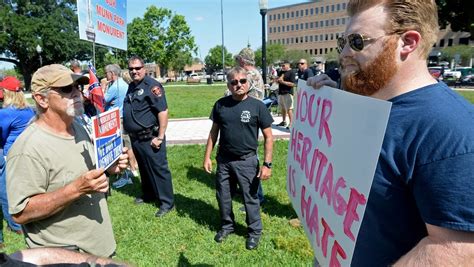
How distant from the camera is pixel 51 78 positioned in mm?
2150

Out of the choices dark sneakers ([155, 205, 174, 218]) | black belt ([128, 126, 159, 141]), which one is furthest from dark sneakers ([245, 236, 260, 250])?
black belt ([128, 126, 159, 141])

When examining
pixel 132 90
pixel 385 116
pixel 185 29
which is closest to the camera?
pixel 385 116

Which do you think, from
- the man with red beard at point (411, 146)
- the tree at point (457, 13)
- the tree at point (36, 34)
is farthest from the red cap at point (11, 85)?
the tree at point (36, 34)

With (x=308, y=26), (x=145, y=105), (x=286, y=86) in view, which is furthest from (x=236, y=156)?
(x=308, y=26)

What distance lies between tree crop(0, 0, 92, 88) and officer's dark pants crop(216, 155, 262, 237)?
4983 cm

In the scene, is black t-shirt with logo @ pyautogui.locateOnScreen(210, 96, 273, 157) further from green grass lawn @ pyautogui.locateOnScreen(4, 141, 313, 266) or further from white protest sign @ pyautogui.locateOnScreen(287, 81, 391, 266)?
white protest sign @ pyautogui.locateOnScreen(287, 81, 391, 266)

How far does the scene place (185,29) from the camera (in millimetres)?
57250

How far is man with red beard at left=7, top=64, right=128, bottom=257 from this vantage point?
194 centimetres

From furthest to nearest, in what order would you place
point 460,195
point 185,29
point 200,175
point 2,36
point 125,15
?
point 185,29, point 2,36, point 200,175, point 125,15, point 460,195

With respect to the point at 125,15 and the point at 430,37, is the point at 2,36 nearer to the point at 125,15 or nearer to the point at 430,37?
the point at 125,15

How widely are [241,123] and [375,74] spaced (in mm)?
2692

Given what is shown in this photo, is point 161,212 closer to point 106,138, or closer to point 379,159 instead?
point 106,138

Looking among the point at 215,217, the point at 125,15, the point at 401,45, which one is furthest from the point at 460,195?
the point at 125,15

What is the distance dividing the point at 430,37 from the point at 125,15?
4255 millimetres
